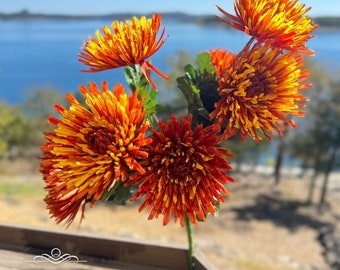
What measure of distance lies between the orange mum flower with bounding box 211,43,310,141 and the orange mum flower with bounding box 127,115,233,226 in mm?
36

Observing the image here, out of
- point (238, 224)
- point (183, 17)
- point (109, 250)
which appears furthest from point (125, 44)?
point (183, 17)

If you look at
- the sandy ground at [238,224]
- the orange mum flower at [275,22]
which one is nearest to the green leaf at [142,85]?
the orange mum flower at [275,22]

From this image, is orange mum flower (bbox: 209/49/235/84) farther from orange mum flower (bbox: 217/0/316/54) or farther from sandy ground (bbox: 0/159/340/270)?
sandy ground (bbox: 0/159/340/270)

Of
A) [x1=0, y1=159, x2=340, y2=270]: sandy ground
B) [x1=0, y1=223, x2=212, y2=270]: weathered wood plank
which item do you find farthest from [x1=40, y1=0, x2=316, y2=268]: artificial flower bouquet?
[x1=0, y1=159, x2=340, y2=270]: sandy ground

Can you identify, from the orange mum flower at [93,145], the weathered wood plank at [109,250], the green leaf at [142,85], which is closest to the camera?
the orange mum flower at [93,145]

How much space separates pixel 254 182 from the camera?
1120 cm

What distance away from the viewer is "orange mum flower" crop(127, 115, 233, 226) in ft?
1.45

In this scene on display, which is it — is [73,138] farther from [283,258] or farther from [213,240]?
[213,240]

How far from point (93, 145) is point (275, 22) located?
222mm

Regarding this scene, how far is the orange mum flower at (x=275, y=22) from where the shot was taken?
48 cm

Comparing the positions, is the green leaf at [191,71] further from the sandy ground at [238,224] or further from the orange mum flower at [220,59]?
the sandy ground at [238,224]

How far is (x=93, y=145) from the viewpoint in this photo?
17.3 inches

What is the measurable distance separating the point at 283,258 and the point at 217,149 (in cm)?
595

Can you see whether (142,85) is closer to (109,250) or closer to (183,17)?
(109,250)
